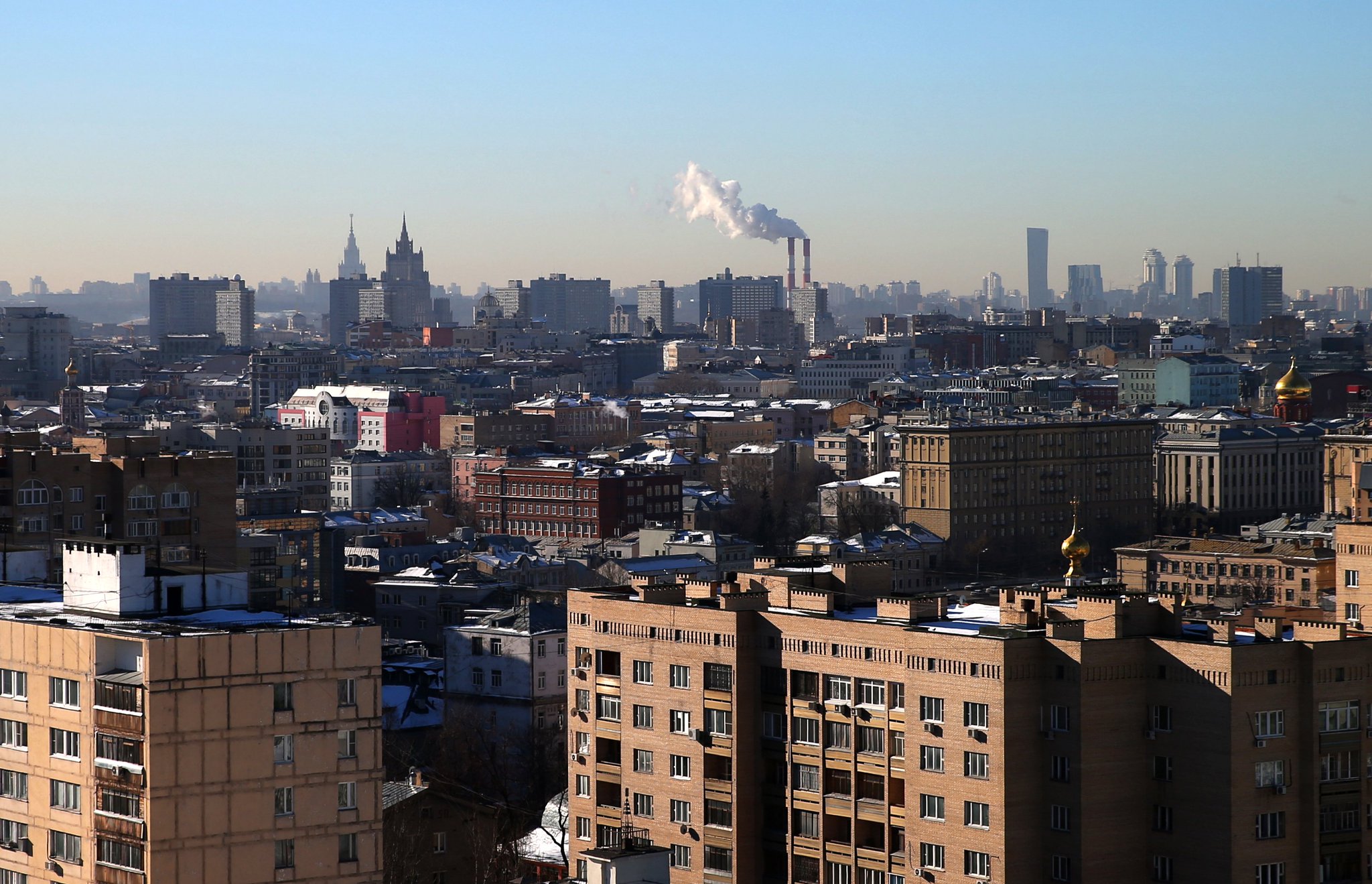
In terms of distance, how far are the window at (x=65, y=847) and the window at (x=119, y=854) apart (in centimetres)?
26

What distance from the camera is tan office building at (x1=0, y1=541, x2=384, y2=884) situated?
19.8m

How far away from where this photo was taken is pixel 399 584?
56.8 metres

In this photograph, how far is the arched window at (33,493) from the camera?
4062cm

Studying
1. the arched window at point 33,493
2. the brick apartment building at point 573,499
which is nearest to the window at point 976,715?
the arched window at point 33,493

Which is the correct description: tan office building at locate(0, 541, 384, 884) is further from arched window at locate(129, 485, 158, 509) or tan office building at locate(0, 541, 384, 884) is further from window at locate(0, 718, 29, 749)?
arched window at locate(129, 485, 158, 509)

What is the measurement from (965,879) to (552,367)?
14190 centimetres

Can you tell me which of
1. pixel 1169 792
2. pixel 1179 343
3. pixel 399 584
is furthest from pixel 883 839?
pixel 1179 343

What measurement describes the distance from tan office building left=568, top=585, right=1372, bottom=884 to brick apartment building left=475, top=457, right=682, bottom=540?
49142mm

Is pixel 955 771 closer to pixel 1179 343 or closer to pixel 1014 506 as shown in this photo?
pixel 1014 506

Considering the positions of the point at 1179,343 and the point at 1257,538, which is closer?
the point at 1257,538

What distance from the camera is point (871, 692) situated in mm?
26344

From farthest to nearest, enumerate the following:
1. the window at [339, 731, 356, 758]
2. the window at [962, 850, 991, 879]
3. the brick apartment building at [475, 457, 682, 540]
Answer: the brick apartment building at [475, 457, 682, 540] → the window at [962, 850, 991, 879] → the window at [339, 731, 356, 758]

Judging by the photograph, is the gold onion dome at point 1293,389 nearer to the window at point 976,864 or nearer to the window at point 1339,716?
the window at point 1339,716

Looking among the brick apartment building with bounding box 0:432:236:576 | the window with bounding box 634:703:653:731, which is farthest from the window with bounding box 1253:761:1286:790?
the brick apartment building with bounding box 0:432:236:576
